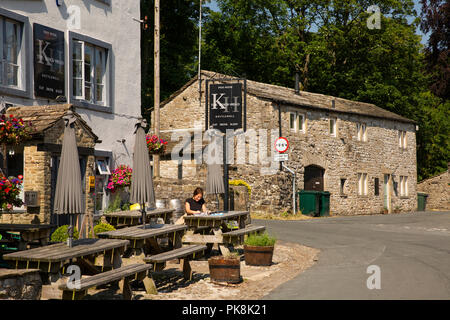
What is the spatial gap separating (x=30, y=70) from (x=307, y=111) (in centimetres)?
1840

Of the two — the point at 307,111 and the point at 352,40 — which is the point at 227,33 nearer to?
the point at 352,40

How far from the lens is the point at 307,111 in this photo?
99.8 feet

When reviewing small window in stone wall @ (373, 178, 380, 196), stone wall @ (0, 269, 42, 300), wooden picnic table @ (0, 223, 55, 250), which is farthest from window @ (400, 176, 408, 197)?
stone wall @ (0, 269, 42, 300)

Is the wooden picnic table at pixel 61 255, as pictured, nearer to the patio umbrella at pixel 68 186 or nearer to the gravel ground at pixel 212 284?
the patio umbrella at pixel 68 186

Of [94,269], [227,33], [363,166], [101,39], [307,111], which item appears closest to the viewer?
[94,269]

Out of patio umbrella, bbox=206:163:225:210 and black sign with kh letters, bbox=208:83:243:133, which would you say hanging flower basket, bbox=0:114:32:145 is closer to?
patio umbrella, bbox=206:163:225:210

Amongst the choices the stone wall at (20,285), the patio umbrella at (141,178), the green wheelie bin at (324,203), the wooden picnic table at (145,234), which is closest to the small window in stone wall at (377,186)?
the green wheelie bin at (324,203)

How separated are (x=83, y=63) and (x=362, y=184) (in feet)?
71.9

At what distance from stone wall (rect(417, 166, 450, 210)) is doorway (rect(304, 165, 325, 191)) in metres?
14.7

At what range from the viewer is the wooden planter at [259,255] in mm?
12492

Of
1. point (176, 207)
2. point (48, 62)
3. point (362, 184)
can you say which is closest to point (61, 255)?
point (48, 62)
